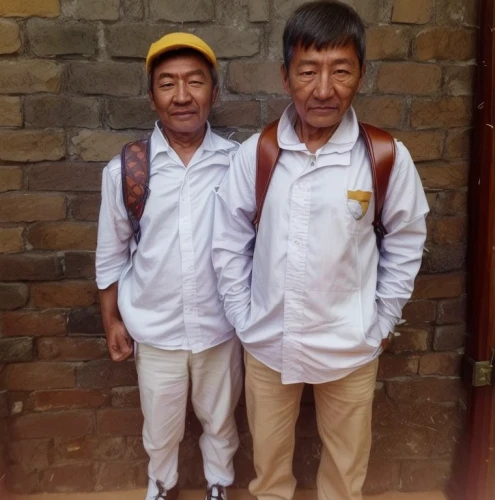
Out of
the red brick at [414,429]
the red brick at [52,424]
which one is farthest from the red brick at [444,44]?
the red brick at [52,424]

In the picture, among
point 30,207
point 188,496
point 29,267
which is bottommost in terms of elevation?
point 188,496

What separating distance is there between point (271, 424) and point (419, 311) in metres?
0.85

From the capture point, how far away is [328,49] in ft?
5.52

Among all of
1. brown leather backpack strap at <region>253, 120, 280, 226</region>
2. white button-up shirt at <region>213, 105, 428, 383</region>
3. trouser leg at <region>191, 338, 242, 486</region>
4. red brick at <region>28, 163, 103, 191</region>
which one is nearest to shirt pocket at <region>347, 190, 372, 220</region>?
white button-up shirt at <region>213, 105, 428, 383</region>

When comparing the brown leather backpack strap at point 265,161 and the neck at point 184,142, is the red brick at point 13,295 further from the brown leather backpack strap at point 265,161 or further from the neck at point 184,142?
the brown leather backpack strap at point 265,161

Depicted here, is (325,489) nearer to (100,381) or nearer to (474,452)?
(474,452)

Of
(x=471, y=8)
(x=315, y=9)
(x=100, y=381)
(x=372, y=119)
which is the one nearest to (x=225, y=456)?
(x=100, y=381)

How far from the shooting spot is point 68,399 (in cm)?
249

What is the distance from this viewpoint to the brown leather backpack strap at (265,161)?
72.2 inches

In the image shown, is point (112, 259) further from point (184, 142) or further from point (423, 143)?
point (423, 143)

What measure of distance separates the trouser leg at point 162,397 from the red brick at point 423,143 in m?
1.22

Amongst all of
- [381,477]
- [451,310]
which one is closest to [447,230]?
[451,310]

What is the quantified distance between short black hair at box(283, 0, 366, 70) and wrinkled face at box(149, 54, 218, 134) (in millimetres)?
345

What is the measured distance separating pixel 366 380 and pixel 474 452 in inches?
36.1
